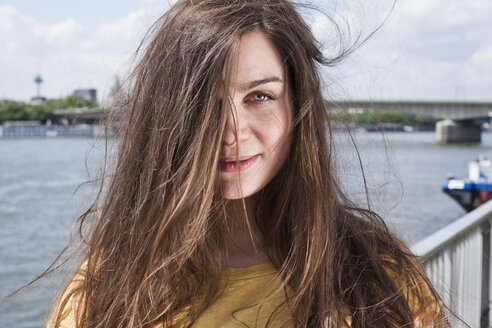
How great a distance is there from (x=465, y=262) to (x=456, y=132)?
43567mm

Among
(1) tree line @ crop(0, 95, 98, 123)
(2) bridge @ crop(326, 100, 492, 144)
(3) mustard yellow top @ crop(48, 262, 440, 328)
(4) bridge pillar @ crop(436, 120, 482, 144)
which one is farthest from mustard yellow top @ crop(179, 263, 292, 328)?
(1) tree line @ crop(0, 95, 98, 123)

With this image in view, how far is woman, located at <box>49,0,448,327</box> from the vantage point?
4.52 feet

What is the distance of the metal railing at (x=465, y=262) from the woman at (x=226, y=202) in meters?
0.91

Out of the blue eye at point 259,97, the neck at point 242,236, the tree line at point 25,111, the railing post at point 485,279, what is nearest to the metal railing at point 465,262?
the railing post at point 485,279

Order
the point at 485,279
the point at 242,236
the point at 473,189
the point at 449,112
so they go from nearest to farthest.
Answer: the point at 242,236, the point at 485,279, the point at 473,189, the point at 449,112

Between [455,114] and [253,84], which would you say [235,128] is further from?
[455,114]

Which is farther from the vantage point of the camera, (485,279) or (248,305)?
(485,279)

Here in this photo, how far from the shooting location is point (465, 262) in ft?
9.30

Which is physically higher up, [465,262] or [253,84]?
[253,84]

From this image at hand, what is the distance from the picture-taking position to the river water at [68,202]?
186cm

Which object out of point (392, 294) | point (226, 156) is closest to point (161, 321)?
point (226, 156)

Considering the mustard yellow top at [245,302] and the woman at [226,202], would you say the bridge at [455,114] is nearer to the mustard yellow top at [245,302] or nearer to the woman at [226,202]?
the woman at [226,202]

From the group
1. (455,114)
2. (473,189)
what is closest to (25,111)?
(455,114)

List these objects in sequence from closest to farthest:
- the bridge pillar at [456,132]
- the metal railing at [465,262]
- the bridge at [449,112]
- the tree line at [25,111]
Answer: the bridge at [449,112]
the metal railing at [465,262]
the bridge pillar at [456,132]
the tree line at [25,111]
